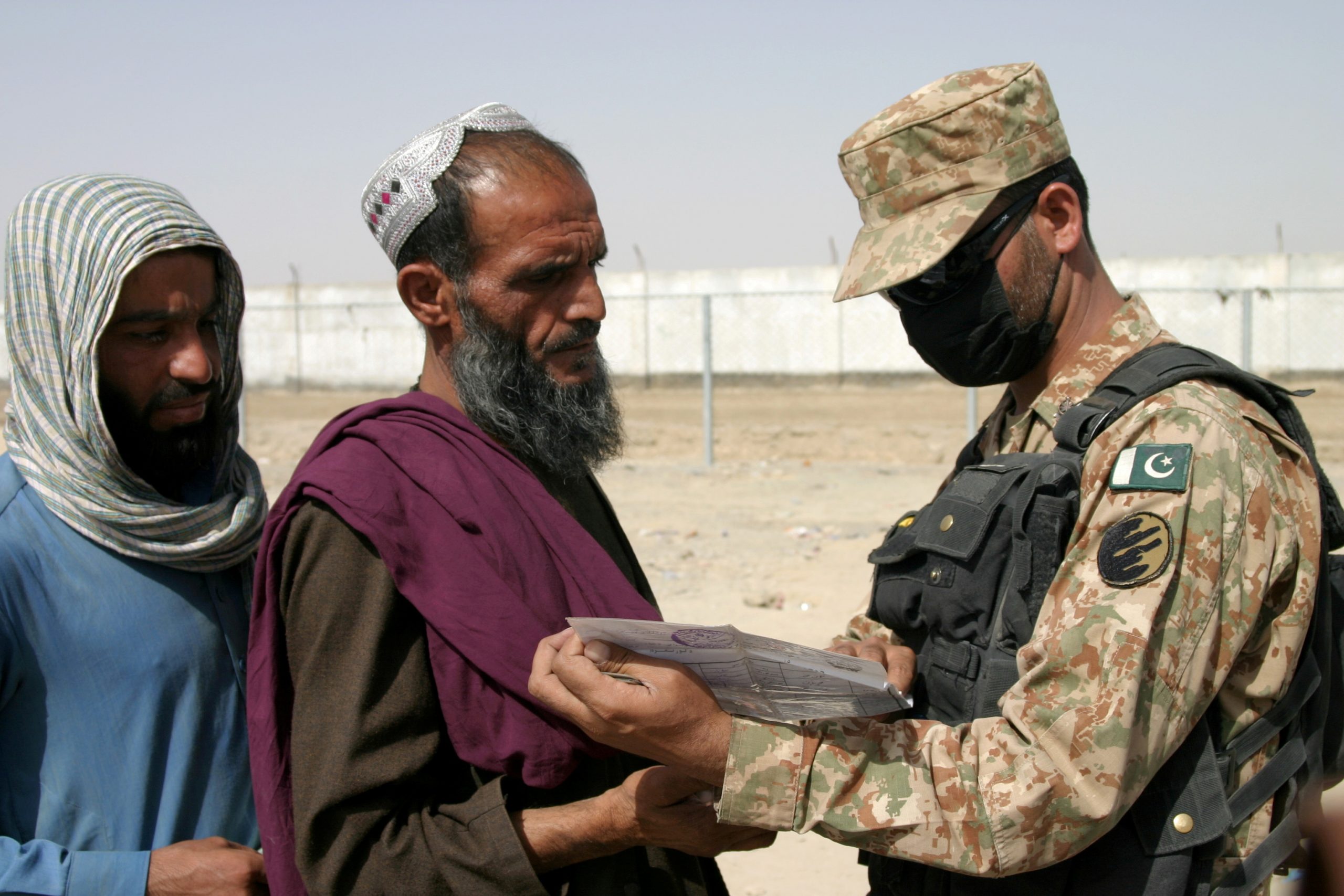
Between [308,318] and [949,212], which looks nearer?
[949,212]

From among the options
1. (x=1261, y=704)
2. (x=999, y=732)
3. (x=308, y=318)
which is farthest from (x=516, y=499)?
(x=308, y=318)

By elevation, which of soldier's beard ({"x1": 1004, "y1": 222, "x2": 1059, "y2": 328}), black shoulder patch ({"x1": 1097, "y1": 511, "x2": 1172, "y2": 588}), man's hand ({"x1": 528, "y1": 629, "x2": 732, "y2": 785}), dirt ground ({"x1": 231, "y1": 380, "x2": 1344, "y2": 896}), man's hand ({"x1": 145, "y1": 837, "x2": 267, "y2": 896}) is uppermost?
soldier's beard ({"x1": 1004, "y1": 222, "x2": 1059, "y2": 328})

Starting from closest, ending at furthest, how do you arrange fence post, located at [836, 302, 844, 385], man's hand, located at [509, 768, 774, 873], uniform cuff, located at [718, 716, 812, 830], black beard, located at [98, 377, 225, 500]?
1. uniform cuff, located at [718, 716, 812, 830]
2. man's hand, located at [509, 768, 774, 873]
3. black beard, located at [98, 377, 225, 500]
4. fence post, located at [836, 302, 844, 385]

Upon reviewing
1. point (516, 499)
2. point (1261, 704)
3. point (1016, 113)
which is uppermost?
point (1016, 113)

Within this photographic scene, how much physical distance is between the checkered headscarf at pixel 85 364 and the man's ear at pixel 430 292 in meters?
0.40

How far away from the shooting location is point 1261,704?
1628 millimetres

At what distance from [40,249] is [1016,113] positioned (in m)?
1.84

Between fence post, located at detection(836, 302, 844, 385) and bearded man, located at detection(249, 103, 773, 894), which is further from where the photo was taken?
fence post, located at detection(836, 302, 844, 385)

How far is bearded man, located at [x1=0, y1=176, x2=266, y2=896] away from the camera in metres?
1.82

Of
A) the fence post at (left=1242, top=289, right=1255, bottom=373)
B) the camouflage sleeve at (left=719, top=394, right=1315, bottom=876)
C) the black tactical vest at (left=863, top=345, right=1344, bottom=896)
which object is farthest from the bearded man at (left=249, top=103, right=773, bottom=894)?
the fence post at (left=1242, top=289, right=1255, bottom=373)

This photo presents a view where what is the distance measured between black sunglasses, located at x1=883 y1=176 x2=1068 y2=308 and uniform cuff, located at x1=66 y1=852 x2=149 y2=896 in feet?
5.39

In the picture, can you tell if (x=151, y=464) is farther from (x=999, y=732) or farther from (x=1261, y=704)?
(x=1261, y=704)

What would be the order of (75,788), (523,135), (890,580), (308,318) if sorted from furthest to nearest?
(308,318) < (523,135) < (890,580) < (75,788)

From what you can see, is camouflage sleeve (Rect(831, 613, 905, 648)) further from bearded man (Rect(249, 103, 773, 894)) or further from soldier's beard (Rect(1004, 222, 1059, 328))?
soldier's beard (Rect(1004, 222, 1059, 328))
